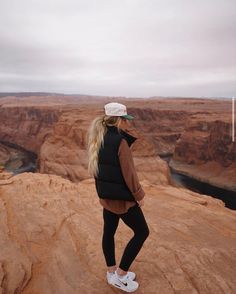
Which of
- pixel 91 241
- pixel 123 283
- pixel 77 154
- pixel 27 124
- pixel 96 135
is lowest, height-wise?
pixel 27 124

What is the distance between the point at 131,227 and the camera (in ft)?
12.8

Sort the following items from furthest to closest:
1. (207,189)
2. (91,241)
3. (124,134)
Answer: (207,189)
(91,241)
(124,134)

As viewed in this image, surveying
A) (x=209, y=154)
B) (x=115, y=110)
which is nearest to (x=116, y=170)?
(x=115, y=110)

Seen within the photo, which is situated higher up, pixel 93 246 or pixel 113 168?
pixel 113 168

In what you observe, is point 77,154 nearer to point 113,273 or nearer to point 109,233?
point 113,273

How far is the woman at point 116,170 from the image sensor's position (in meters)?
3.65

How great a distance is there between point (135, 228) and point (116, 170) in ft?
2.54

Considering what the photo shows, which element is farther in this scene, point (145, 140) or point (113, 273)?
point (145, 140)

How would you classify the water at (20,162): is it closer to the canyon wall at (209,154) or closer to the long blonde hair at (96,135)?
the canyon wall at (209,154)

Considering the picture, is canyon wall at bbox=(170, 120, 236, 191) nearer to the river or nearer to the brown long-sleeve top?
the river

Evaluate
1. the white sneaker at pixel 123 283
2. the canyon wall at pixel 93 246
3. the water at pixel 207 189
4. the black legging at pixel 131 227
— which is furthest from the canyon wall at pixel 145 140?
the black legging at pixel 131 227

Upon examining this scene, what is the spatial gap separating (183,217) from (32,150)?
205 ft

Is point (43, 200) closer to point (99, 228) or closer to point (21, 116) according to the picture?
point (99, 228)

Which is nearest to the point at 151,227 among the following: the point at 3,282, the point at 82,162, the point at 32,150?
the point at 3,282
